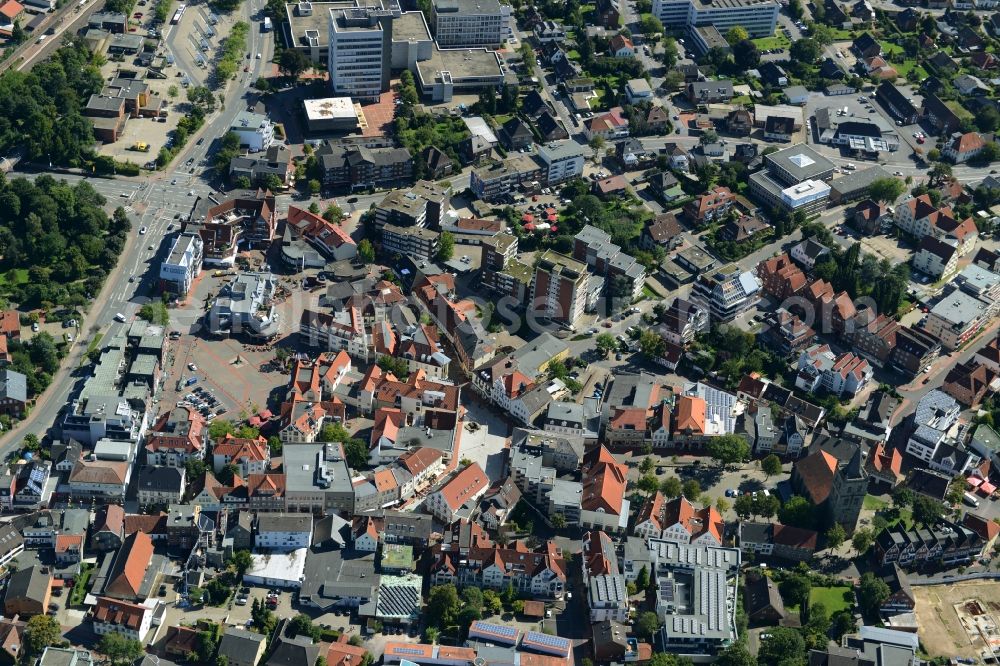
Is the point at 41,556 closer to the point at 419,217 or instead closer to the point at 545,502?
the point at 545,502

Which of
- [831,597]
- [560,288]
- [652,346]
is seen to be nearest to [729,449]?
[652,346]

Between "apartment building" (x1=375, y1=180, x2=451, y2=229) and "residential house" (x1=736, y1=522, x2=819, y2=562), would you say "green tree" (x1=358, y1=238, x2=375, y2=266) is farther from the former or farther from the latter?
"residential house" (x1=736, y1=522, x2=819, y2=562)

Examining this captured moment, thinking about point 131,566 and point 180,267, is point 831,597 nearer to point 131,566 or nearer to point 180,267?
point 131,566

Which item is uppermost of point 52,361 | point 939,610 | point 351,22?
point 351,22

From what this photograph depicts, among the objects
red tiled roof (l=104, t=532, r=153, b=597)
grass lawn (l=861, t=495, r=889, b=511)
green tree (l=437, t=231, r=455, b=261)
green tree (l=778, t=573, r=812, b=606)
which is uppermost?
green tree (l=437, t=231, r=455, b=261)

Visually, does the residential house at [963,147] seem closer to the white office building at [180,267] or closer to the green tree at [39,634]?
the white office building at [180,267]

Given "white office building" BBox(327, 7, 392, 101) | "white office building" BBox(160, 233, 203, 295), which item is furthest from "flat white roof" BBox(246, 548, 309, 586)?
"white office building" BBox(327, 7, 392, 101)

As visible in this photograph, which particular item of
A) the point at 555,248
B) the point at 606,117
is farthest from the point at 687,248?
the point at 606,117
